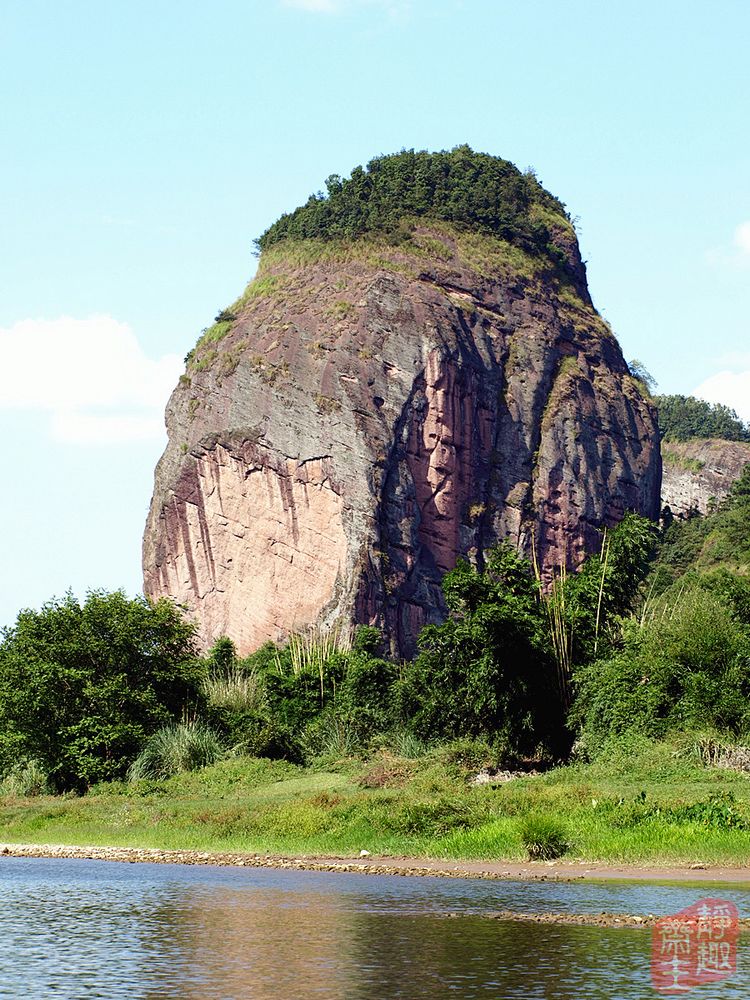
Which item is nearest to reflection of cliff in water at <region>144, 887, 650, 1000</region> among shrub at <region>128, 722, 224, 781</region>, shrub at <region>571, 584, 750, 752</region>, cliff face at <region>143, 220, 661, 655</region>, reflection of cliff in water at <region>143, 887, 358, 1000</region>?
reflection of cliff in water at <region>143, 887, 358, 1000</region>

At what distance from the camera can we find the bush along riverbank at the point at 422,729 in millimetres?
28359

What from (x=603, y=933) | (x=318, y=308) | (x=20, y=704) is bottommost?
(x=603, y=933)

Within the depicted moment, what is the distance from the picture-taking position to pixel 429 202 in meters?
113

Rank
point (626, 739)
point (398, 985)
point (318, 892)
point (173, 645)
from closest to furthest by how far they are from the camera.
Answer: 1. point (398, 985)
2. point (318, 892)
3. point (626, 739)
4. point (173, 645)

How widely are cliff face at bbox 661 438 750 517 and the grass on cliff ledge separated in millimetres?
94910

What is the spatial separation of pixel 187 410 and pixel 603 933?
8915cm

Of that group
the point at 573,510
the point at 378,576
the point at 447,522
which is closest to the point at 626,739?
the point at 378,576

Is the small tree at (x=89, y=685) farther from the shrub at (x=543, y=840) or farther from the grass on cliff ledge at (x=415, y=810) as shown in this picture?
the shrub at (x=543, y=840)

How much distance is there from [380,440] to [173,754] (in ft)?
181

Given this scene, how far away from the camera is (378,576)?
92688mm

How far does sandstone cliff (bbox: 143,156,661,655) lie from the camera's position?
94.4m

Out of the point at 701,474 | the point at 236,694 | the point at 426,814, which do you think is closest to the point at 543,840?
the point at 426,814

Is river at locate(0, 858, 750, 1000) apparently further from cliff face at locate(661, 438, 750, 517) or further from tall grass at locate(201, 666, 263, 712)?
cliff face at locate(661, 438, 750, 517)

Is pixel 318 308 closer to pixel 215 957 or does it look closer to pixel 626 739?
pixel 626 739
